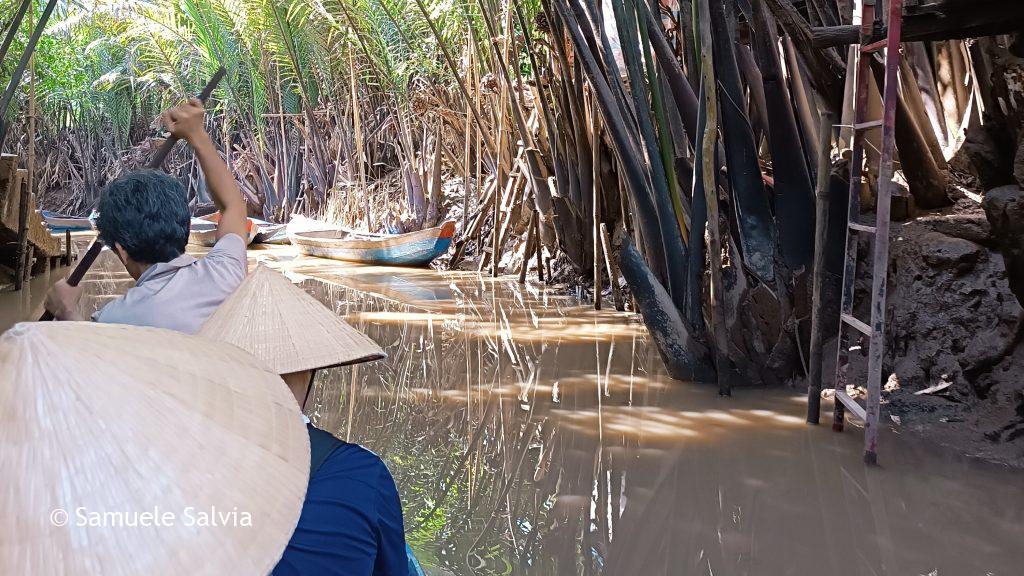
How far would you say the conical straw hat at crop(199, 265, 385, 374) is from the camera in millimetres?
1629

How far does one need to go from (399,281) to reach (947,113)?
6.83 metres

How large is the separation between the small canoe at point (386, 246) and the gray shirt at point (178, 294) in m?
9.65

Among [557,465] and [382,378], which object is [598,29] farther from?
[557,465]

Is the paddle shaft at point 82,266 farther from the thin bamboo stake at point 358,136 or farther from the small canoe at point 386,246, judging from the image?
the thin bamboo stake at point 358,136

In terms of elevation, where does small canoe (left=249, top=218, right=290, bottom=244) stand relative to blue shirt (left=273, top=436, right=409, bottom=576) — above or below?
above

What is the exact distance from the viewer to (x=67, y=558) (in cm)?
81

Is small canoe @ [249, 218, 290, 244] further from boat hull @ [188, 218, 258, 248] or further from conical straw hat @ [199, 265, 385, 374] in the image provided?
conical straw hat @ [199, 265, 385, 374]

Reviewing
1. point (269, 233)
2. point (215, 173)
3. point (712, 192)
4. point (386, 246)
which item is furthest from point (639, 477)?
point (269, 233)

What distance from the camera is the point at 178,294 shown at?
75.9 inches

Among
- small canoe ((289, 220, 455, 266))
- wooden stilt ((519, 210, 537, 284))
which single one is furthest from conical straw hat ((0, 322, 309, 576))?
small canoe ((289, 220, 455, 266))

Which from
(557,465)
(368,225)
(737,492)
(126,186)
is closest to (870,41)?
(737,492)

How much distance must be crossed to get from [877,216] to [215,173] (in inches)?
98.1

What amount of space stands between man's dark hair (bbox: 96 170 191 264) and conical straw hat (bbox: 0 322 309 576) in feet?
3.45

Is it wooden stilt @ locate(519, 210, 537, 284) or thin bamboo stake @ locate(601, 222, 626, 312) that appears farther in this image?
wooden stilt @ locate(519, 210, 537, 284)
